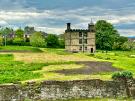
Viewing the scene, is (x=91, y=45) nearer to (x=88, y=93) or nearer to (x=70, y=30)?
(x=70, y=30)

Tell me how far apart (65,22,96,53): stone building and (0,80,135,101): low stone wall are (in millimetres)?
72328

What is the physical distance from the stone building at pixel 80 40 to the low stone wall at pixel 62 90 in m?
72.3

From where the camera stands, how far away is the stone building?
9906 cm

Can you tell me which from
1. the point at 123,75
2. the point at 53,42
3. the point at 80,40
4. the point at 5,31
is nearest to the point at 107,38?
the point at 53,42

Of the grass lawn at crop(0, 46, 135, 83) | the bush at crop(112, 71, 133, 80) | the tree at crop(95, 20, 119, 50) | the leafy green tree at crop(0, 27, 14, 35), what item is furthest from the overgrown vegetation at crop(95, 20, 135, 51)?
the bush at crop(112, 71, 133, 80)

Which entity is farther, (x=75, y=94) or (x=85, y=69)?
(x=85, y=69)

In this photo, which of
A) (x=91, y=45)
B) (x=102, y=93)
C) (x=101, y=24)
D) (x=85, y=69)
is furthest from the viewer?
(x=101, y=24)

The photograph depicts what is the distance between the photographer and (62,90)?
2517 cm

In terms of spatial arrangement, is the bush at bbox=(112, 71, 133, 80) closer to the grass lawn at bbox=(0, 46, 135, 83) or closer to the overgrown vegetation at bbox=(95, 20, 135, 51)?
the grass lawn at bbox=(0, 46, 135, 83)

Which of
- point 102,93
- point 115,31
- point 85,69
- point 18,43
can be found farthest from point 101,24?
point 102,93

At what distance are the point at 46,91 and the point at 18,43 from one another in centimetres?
9661

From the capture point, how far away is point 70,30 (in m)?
99.6

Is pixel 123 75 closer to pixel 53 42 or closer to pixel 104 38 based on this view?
pixel 104 38

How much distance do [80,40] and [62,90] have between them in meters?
74.6
